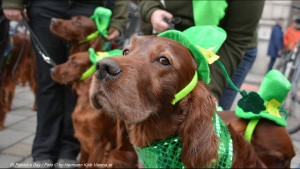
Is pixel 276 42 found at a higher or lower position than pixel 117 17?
lower

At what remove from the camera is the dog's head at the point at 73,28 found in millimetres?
A: 3422

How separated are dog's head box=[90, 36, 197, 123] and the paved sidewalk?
3.51 feet

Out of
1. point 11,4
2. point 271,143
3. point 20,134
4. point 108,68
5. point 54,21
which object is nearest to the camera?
point 108,68

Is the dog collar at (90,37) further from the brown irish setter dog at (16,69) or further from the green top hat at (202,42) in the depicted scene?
the green top hat at (202,42)

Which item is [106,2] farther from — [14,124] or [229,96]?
[14,124]

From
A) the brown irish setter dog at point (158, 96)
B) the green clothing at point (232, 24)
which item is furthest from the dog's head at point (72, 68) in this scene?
the brown irish setter dog at point (158, 96)

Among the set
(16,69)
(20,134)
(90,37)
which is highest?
(90,37)

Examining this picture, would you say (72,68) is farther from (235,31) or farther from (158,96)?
(158,96)

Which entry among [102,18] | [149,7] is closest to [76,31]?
[102,18]

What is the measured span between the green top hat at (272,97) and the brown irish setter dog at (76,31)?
1.87m

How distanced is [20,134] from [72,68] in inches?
43.8

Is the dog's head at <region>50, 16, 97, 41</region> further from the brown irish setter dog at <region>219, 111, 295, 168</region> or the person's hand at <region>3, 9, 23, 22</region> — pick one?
the brown irish setter dog at <region>219, 111, 295, 168</region>

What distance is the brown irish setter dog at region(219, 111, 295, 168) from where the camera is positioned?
2412 millimetres

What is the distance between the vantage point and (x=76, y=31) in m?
3.77
